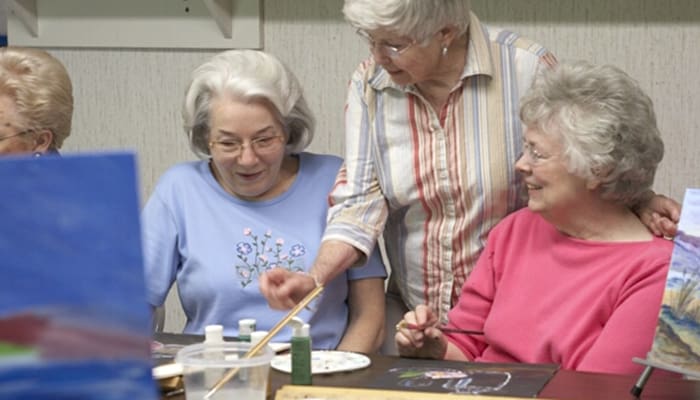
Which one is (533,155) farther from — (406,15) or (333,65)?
(333,65)

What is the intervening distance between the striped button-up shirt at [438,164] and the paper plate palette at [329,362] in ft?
1.39

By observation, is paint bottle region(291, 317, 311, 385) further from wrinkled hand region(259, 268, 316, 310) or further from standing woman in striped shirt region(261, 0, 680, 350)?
standing woman in striped shirt region(261, 0, 680, 350)

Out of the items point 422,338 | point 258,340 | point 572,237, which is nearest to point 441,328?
point 422,338

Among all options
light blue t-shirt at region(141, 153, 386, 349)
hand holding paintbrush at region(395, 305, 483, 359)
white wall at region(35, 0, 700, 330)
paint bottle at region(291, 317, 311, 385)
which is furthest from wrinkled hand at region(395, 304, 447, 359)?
white wall at region(35, 0, 700, 330)

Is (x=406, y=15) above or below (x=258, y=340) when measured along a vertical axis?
above

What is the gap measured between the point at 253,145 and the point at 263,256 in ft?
0.76

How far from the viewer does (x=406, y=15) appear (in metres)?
2.05

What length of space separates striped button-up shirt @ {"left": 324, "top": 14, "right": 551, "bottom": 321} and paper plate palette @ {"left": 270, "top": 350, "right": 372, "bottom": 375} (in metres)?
0.42

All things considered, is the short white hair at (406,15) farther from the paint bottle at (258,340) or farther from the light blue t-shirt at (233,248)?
the paint bottle at (258,340)

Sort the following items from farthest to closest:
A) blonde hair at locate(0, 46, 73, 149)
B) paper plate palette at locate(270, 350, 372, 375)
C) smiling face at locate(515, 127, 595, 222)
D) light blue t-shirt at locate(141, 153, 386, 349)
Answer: blonde hair at locate(0, 46, 73, 149) < light blue t-shirt at locate(141, 153, 386, 349) < smiling face at locate(515, 127, 595, 222) < paper plate palette at locate(270, 350, 372, 375)

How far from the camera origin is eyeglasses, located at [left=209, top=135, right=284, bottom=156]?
229 cm

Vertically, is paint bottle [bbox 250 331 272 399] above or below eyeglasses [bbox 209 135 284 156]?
below

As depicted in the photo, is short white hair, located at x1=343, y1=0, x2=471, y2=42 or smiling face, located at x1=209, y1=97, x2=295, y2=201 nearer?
short white hair, located at x1=343, y1=0, x2=471, y2=42

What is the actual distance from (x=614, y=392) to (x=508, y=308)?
1.35 feet
